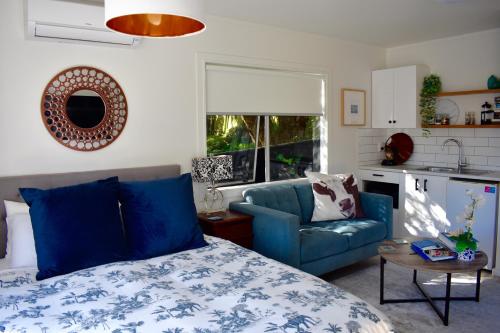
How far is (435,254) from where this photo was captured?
3143 millimetres

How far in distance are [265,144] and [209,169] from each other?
1124mm

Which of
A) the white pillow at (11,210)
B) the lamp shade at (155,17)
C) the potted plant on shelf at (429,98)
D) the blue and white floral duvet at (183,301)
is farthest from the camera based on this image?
A: the potted plant on shelf at (429,98)

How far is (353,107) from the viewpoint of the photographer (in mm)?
5281

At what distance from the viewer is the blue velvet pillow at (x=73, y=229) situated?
7.79 ft

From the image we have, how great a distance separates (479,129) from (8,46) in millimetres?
4822

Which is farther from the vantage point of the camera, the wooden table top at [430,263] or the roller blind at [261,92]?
the roller blind at [261,92]

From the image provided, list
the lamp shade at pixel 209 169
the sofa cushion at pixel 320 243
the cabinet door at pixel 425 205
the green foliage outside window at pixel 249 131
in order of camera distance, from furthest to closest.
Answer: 1. the cabinet door at pixel 425 205
2. the green foliage outside window at pixel 249 131
3. the lamp shade at pixel 209 169
4. the sofa cushion at pixel 320 243

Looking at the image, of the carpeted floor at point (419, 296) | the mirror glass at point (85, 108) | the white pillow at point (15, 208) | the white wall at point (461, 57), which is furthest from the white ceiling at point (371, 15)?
the carpeted floor at point (419, 296)

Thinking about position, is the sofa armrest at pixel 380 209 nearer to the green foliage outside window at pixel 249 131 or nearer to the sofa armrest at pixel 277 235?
the green foliage outside window at pixel 249 131

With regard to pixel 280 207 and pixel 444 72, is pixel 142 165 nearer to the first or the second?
pixel 280 207

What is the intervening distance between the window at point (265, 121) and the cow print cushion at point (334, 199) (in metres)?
0.53

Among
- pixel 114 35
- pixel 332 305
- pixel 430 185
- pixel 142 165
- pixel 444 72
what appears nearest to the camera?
pixel 332 305

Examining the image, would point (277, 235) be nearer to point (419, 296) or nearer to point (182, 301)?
point (419, 296)

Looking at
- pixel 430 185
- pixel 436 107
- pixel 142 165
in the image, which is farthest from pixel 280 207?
pixel 436 107
